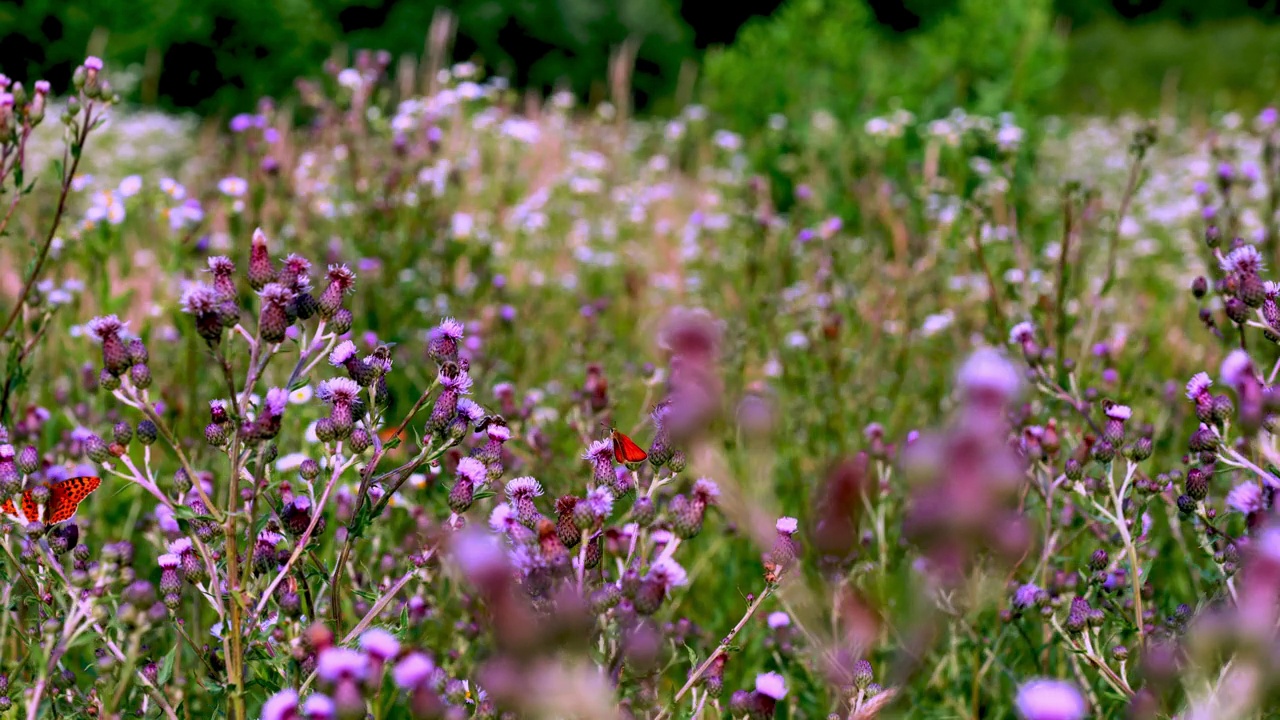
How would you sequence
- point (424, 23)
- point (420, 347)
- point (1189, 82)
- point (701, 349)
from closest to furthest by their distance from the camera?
1. point (701, 349)
2. point (420, 347)
3. point (424, 23)
4. point (1189, 82)

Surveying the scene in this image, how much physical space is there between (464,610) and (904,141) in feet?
18.0

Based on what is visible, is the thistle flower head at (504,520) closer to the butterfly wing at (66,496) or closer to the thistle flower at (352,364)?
the thistle flower at (352,364)

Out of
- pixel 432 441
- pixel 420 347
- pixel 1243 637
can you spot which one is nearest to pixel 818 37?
pixel 420 347

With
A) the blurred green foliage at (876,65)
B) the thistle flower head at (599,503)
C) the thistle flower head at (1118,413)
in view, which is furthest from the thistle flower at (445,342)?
the blurred green foliage at (876,65)

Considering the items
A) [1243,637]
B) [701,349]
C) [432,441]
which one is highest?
[701,349]

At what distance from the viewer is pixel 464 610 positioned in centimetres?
226

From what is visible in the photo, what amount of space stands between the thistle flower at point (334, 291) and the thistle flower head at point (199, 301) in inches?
5.6

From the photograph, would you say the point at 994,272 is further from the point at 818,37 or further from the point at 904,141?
the point at 818,37

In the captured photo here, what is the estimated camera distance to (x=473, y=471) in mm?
1402

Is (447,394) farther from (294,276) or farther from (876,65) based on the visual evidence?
(876,65)

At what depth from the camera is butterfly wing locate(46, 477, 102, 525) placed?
146 centimetres

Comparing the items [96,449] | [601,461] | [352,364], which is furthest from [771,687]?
[96,449]

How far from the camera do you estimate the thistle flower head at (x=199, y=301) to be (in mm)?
1281

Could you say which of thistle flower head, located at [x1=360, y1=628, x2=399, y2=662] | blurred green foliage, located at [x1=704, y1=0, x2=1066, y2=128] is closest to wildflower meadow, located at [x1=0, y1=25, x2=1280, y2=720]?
thistle flower head, located at [x1=360, y1=628, x2=399, y2=662]
